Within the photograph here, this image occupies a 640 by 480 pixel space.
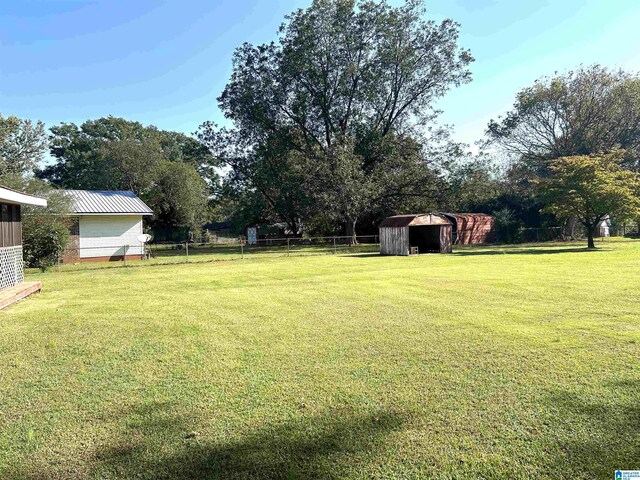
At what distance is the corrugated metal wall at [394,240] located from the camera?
22.5m

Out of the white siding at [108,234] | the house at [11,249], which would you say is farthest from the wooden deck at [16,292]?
the white siding at [108,234]

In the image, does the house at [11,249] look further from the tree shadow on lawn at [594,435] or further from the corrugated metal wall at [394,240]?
the corrugated metal wall at [394,240]

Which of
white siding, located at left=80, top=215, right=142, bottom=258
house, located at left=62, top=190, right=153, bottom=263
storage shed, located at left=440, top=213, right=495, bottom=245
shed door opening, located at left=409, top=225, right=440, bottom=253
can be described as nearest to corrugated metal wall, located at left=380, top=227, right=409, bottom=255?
shed door opening, located at left=409, top=225, right=440, bottom=253

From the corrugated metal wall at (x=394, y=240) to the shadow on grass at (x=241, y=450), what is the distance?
19622 millimetres

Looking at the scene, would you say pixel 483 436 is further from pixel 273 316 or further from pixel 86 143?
pixel 86 143

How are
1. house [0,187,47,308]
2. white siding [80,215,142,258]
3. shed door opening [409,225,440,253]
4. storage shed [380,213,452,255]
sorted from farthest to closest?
1. shed door opening [409,225,440,253]
2. storage shed [380,213,452,255]
3. white siding [80,215,142,258]
4. house [0,187,47,308]

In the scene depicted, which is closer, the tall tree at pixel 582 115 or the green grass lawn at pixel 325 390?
the green grass lawn at pixel 325 390

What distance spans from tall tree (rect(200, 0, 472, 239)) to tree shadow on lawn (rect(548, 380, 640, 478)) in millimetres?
25115

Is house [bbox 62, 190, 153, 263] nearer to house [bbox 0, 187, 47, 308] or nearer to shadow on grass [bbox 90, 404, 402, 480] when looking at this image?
house [bbox 0, 187, 47, 308]

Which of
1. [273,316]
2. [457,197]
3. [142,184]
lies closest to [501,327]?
[273,316]

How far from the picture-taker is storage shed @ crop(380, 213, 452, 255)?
22609mm

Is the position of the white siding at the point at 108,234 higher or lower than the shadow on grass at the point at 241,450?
higher

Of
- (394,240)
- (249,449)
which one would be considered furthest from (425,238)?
(249,449)

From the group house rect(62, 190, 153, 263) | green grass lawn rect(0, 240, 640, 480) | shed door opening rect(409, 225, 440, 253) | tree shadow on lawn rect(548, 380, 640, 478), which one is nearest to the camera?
tree shadow on lawn rect(548, 380, 640, 478)
